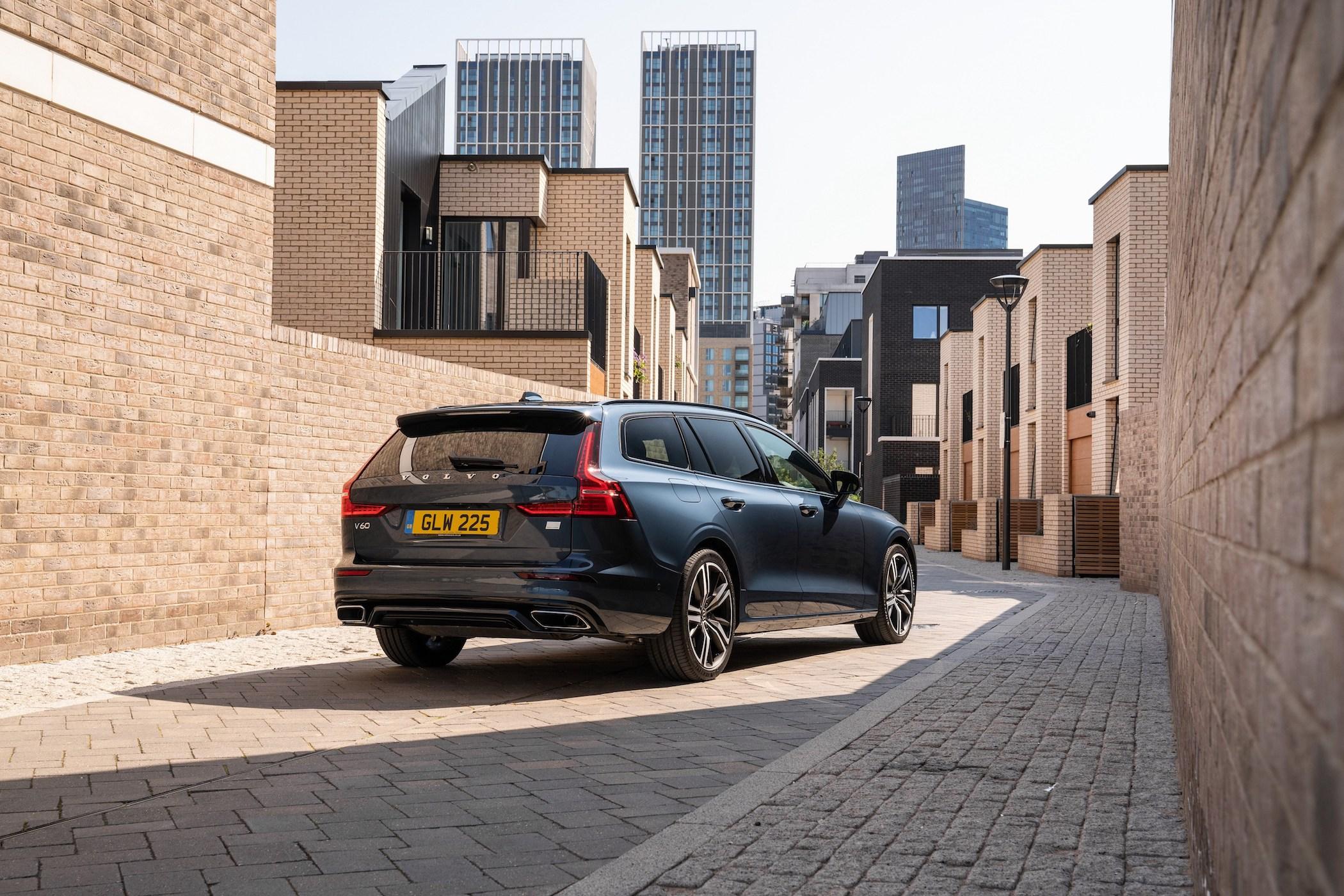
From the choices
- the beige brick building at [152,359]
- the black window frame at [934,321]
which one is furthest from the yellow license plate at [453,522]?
the black window frame at [934,321]

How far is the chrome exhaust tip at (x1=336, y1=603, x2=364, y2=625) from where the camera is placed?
7.50 m

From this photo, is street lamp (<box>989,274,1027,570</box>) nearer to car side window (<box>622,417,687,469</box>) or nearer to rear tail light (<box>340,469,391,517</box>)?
car side window (<box>622,417,687,469</box>)

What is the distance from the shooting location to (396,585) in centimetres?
734

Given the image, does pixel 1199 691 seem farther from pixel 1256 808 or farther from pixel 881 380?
pixel 881 380

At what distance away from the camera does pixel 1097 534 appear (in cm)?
2102

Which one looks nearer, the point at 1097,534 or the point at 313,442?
the point at 313,442

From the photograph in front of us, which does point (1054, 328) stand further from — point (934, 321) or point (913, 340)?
point (934, 321)

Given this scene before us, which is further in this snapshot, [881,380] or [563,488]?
[881,380]

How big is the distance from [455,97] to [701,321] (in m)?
47.8

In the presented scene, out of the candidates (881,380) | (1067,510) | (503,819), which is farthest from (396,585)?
(881,380)

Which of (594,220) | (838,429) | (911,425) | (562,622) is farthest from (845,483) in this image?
(838,429)

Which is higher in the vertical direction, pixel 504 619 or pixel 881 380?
pixel 881 380

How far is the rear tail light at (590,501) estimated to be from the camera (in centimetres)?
711

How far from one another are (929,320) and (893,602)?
50.1m
